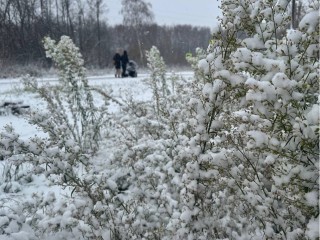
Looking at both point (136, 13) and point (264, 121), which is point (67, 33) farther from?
point (264, 121)

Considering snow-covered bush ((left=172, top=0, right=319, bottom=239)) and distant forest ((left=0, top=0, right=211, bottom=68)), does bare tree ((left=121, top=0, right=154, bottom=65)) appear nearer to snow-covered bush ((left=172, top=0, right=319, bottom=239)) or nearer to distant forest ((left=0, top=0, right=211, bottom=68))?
distant forest ((left=0, top=0, right=211, bottom=68))

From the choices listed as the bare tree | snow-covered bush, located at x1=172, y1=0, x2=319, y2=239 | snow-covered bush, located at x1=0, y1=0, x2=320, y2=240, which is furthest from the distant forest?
snow-covered bush, located at x1=172, y1=0, x2=319, y2=239

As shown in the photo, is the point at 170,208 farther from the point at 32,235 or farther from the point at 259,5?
the point at 259,5

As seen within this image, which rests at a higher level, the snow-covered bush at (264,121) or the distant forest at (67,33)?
the distant forest at (67,33)

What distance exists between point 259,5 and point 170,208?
6.45 ft

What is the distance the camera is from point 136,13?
1547 inches

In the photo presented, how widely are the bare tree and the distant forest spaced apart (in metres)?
0.54

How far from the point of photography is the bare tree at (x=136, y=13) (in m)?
39.2

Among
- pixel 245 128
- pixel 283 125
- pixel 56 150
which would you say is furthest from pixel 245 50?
pixel 56 150

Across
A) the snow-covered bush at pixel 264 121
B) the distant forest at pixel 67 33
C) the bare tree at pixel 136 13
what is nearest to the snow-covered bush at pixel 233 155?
the snow-covered bush at pixel 264 121

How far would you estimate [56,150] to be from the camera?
3.11 metres

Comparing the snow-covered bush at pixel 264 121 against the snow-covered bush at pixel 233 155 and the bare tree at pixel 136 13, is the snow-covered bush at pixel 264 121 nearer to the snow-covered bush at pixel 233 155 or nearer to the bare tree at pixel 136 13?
the snow-covered bush at pixel 233 155

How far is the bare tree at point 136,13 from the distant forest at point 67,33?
538 mm

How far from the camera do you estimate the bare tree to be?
39.2m
